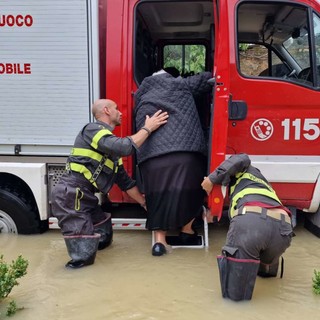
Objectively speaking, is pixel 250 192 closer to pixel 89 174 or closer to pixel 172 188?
pixel 172 188

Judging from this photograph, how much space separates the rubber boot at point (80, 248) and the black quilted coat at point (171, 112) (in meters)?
0.76

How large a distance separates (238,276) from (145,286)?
0.69m

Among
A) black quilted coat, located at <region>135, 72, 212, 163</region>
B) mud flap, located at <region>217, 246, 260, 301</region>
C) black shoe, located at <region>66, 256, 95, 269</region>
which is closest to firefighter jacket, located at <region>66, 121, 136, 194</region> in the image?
black quilted coat, located at <region>135, 72, 212, 163</region>

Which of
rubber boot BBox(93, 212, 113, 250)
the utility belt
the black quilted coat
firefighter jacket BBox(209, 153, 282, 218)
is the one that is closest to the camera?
the utility belt

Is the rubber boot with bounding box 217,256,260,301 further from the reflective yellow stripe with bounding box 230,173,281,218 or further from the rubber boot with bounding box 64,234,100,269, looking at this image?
the rubber boot with bounding box 64,234,100,269

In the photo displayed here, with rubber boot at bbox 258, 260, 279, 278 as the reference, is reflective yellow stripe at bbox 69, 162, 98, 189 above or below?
above

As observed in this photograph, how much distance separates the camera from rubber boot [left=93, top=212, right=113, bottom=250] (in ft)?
12.0

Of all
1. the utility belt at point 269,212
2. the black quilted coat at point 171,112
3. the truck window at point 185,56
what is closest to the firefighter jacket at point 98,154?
the black quilted coat at point 171,112

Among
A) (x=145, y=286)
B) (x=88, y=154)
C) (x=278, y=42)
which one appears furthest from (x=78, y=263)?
(x=278, y=42)

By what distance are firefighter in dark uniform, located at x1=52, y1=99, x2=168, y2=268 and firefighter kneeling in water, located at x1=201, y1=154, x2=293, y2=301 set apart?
2.53ft

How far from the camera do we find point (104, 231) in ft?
12.1

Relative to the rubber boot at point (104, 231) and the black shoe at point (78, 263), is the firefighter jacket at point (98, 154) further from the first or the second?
the black shoe at point (78, 263)

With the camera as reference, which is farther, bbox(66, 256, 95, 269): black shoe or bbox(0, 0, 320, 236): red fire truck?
bbox(0, 0, 320, 236): red fire truck

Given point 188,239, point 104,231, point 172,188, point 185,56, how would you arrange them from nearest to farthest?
point 172,188
point 104,231
point 188,239
point 185,56
